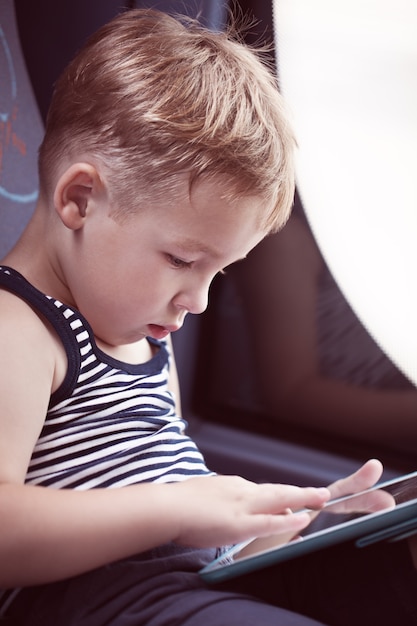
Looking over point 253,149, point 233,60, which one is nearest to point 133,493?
point 253,149

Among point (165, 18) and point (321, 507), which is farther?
point (165, 18)

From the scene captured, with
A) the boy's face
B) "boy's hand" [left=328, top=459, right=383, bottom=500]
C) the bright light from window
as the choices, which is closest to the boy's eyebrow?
the boy's face

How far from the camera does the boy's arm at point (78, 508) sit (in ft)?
2.11

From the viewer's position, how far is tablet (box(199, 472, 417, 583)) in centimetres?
64

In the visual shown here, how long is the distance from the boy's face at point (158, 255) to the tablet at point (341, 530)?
0.23 m

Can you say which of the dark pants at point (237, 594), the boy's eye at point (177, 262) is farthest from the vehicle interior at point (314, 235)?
the dark pants at point (237, 594)

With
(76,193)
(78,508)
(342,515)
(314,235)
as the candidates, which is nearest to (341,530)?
(342,515)

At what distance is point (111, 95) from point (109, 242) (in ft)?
0.47

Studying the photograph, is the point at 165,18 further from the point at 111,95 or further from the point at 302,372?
the point at 302,372

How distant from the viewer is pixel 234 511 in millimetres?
688

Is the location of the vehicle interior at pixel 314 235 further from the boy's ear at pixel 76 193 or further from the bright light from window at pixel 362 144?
the boy's ear at pixel 76 193

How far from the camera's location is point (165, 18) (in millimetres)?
883

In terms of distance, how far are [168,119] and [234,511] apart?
0.36 metres

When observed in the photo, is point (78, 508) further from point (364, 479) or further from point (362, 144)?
point (362, 144)
